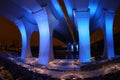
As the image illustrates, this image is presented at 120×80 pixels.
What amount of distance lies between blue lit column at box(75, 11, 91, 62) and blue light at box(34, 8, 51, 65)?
12.5 feet

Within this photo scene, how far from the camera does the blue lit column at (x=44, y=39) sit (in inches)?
977

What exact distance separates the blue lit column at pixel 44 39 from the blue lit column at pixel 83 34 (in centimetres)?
375

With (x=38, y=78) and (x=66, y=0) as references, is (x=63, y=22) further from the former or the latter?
(x=38, y=78)

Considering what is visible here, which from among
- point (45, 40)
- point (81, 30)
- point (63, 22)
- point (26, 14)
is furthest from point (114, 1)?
point (63, 22)

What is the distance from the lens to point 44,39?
2519 cm

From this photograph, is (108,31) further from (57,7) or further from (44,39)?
(57,7)

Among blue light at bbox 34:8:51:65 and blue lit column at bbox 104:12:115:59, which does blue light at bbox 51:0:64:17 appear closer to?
blue light at bbox 34:8:51:65

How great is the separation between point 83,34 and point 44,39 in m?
4.79

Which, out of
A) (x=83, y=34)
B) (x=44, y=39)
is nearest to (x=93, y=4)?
(x=83, y=34)

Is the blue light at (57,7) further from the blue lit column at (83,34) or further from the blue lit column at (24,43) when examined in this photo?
the blue lit column at (24,43)

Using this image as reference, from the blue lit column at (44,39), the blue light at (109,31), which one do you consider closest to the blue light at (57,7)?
the blue lit column at (44,39)

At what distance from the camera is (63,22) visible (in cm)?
4181

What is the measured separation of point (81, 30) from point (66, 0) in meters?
4.52

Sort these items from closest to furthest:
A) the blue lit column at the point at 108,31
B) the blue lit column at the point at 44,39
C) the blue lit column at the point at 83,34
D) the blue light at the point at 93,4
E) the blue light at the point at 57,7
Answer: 1. the blue lit column at the point at 44,39
2. the blue lit column at the point at 83,34
3. the blue lit column at the point at 108,31
4. the blue light at the point at 93,4
5. the blue light at the point at 57,7
